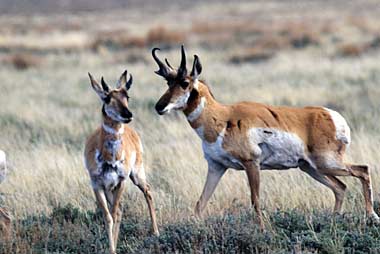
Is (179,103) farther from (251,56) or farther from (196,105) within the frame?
(251,56)

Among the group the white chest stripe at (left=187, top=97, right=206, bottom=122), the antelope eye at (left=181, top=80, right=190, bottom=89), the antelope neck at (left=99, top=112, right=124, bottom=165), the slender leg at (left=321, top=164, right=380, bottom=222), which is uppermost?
the antelope eye at (left=181, top=80, right=190, bottom=89)

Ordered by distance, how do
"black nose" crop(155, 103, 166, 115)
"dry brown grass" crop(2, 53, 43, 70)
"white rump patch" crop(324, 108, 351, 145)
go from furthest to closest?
1. "dry brown grass" crop(2, 53, 43, 70)
2. "white rump patch" crop(324, 108, 351, 145)
3. "black nose" crop(155, 103, 166, 115)

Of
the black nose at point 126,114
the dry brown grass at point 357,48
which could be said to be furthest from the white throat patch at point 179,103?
the dry brown grass at point 357,48

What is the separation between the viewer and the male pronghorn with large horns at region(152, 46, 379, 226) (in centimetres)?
773

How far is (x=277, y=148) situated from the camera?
26.1 feet

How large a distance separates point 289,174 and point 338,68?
1214 cm

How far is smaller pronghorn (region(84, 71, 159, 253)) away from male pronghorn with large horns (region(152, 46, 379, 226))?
45 centimetres

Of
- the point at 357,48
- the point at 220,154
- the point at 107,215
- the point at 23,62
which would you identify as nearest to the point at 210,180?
the point at 220,154

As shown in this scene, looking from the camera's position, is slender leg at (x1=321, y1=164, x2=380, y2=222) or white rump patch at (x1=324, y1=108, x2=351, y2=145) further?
white rump patch at (x1=324, y1=108, x2=351, y2=145)

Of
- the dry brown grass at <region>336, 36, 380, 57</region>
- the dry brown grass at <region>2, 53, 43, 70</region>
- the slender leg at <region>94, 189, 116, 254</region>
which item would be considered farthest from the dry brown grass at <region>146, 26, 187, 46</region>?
the slender leg at <region>94, 189, 116, 254</region>

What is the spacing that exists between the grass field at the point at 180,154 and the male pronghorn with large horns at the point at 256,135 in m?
0.42

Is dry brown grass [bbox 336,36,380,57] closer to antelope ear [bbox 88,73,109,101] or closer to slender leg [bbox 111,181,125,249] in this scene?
slender leg [bbox 111,181,125,249]

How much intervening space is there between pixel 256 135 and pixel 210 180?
2.15 feet

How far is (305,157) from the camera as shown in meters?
8.06
